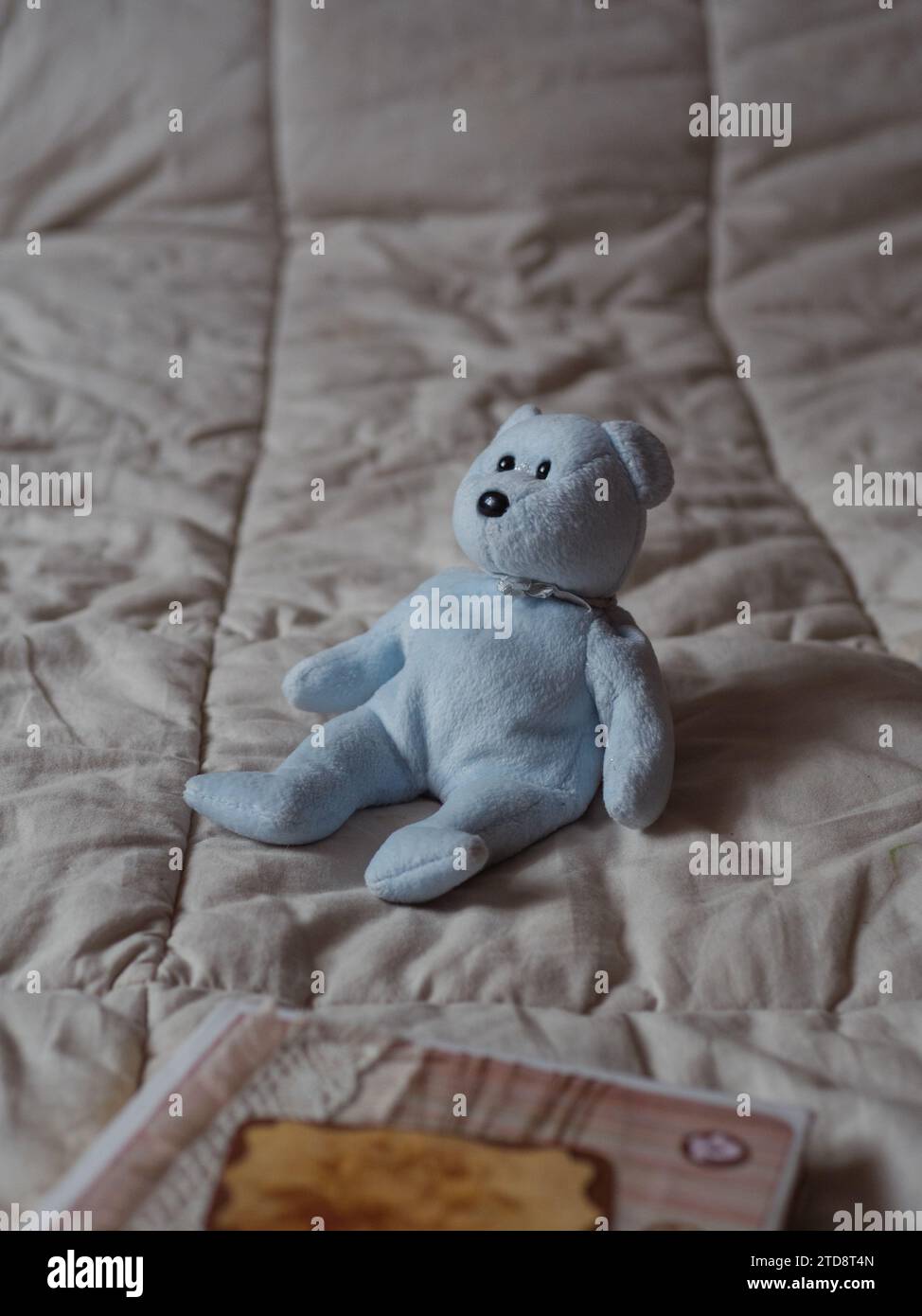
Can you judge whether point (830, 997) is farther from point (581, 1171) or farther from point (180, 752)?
point (180, 752)

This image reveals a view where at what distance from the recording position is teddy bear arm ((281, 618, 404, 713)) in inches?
40.2

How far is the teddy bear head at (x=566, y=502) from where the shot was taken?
36.1 inches

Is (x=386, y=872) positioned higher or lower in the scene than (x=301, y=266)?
lower

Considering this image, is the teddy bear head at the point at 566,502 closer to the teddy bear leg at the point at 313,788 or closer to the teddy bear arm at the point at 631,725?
the teddy bear arm at the point at 631,725

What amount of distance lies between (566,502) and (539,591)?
75 mm

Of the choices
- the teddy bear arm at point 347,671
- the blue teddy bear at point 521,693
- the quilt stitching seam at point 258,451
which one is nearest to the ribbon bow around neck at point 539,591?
the blue teddy bear at point 521,693

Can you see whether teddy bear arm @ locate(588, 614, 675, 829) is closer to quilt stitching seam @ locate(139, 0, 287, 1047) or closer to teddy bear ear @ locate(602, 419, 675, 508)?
teddy bear ear @ locate(602, 419, 675, 508)

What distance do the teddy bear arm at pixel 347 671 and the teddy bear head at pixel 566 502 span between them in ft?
0.35

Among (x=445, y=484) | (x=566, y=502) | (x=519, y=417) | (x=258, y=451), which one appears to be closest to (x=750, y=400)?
(x=445, y=484)

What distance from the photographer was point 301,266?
6.32 ft

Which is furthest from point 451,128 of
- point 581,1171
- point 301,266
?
point 581,1171

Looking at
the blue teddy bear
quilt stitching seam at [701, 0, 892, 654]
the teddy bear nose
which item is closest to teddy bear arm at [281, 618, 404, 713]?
the blue teddy bear

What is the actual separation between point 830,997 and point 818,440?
35.2 inches

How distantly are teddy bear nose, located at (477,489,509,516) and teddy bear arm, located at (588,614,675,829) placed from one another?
11 centimetres
